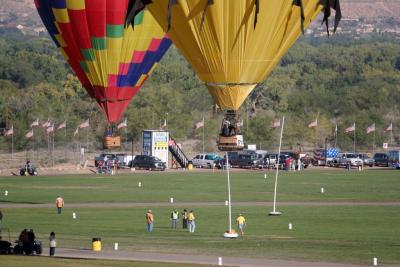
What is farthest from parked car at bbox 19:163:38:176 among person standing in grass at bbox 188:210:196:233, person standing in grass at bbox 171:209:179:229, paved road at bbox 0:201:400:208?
person standing in grass at bbox 188:210:196:233

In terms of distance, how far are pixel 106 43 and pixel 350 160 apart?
173 feet

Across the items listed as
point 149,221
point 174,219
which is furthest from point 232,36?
point 174,219

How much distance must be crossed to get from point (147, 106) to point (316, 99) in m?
29.1

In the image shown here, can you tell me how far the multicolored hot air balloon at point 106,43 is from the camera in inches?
1955

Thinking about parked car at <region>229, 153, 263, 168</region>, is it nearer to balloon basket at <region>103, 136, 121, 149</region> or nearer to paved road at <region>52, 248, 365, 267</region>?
balloon basket at <region>103, 136, 121, 149</region>

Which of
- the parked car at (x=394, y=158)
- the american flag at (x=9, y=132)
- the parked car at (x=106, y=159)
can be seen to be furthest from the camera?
the american flag at (x=9, y=132)

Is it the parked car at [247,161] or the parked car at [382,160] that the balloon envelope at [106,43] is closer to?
the parked car at [247,161]

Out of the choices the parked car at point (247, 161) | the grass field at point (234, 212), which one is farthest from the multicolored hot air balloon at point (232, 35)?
the parked car at point (247, 161)

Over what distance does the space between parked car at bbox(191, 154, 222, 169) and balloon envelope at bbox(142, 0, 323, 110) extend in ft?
211

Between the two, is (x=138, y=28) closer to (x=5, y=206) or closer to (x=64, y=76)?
(x=5, y=206)

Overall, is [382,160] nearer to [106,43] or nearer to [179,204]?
[179,204]

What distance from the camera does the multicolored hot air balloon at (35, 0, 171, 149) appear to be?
49.7 metres

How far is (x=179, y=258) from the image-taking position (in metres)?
Answer: 43.6

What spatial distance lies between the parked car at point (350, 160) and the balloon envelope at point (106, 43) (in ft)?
159
